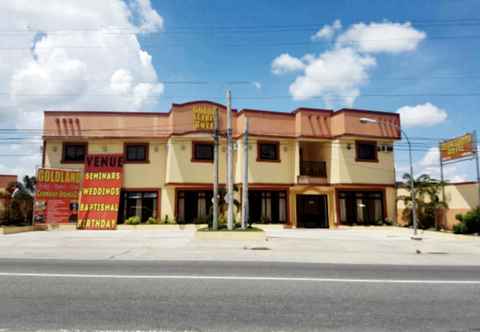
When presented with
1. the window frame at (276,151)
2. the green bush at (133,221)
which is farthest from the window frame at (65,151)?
the window frame at (276,151)

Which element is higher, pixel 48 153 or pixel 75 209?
pixel 48 153

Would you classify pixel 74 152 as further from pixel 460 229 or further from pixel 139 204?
pixel 460 229

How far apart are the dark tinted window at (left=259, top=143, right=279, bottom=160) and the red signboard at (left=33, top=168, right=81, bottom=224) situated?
1313 centimetres

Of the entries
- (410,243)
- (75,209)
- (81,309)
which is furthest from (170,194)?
(81,309)

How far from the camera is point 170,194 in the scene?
24109mm

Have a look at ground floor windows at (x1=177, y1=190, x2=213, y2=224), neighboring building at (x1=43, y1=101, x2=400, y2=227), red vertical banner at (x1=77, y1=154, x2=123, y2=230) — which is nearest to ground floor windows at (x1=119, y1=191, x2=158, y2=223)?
neighboring building at (x1=43, y1=101, x2=400, y2=227)

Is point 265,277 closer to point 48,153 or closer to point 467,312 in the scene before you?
point 467,312

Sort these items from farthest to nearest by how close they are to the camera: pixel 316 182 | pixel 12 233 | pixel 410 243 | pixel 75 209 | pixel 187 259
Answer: pixel 316 182 < pixel 75 209 < pixel 12 233 < pixel 410 243 < pixel 187 259

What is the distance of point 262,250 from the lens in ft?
46.2

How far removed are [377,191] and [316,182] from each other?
491 centimetres

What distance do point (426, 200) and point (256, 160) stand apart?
12471 millimetres

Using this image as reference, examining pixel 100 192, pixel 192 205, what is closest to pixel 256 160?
pixel 192 205

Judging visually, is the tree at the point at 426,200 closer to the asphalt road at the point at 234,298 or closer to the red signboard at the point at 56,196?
the asphalt road at the point at 234,298

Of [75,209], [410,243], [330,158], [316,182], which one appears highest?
[330,158]
